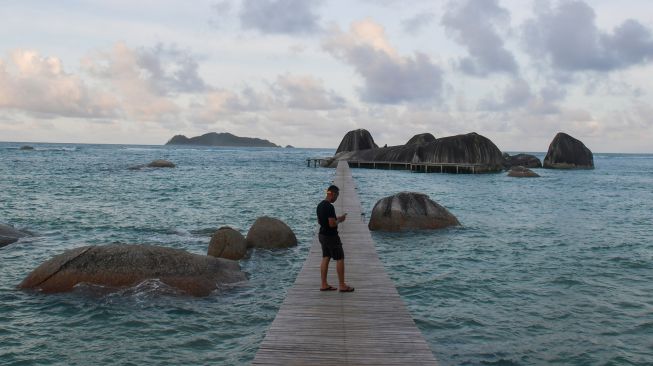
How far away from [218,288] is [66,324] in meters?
3.65

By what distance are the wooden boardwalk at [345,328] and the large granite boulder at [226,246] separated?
4.52 m

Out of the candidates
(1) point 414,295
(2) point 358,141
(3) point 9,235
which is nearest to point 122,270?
(1) point 414,295

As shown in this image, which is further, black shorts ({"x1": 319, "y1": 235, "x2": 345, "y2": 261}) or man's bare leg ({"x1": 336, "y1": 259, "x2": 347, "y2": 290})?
man's bare leg ({"x1": 336, "y1": 259, "x2": 347, "y2": 290})

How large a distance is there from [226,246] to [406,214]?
368 inches

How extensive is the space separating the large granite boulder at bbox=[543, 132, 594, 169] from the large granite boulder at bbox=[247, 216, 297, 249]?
78980mm

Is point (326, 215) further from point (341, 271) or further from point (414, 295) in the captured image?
point (414, 295)

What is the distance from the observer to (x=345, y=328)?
29.7ft

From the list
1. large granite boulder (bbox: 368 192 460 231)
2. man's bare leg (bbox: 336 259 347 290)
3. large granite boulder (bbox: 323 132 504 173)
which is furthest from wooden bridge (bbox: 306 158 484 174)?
man's bare leg (bbox: 336 259 347 290)

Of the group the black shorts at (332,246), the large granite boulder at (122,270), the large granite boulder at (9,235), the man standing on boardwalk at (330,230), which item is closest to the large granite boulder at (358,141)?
the large granite boulder at (9,235)

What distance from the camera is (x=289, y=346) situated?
830cm

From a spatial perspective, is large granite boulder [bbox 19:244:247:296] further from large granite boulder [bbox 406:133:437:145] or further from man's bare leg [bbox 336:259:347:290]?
large granite boulder [bbox 406:133:437:145]

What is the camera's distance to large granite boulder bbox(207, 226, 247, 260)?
55.8 feet

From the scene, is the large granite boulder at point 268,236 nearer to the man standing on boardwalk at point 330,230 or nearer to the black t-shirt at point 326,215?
the man standing on boardwalk at point 330,230

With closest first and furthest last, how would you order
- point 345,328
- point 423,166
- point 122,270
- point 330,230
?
point 345,328
point 330,230
point 122,270
point 423,166
